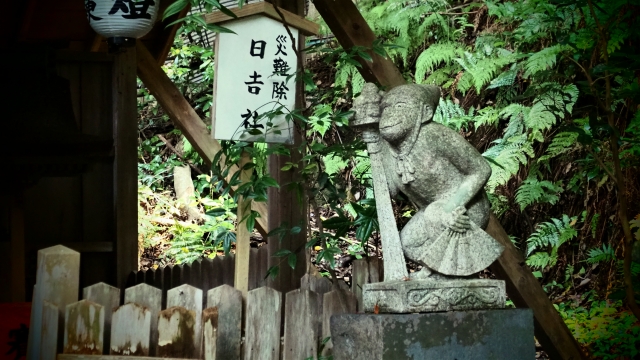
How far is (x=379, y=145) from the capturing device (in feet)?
12.5

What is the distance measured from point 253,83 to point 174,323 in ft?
5.36

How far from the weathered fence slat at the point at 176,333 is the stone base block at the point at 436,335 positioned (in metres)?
0.68

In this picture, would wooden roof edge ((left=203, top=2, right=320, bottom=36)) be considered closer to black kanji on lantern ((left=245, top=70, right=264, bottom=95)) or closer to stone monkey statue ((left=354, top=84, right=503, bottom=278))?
black kanji on lantern ((left=245, top=70, right=264, bottom=95))

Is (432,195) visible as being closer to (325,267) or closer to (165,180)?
(325,267)

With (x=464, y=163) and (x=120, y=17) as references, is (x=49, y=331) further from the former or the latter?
(x=120, y=17)

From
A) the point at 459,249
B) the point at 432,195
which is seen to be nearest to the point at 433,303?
the point at 459,249

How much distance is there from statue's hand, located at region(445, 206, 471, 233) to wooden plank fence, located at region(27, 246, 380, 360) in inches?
29.5

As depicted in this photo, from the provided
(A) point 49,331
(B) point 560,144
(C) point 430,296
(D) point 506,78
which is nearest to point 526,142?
(B) point 560,144

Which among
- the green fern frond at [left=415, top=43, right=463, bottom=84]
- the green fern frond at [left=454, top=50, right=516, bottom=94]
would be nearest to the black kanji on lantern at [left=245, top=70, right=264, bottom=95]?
the green fern frond at [left=454, top=50, right=516, bottom=94]

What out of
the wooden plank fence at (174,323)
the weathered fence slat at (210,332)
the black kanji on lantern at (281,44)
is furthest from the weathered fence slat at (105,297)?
the black kanji on lantern at (281,44)

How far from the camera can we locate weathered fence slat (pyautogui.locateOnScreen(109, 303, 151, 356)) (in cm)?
359

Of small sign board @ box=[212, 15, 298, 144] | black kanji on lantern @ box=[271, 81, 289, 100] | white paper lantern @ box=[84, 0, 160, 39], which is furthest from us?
white paper lantern @ box=[84, 0, 160, 39]

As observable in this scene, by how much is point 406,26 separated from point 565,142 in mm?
2474

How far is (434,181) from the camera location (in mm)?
3678
